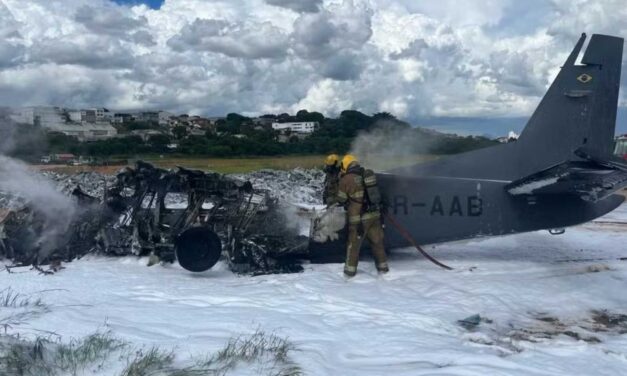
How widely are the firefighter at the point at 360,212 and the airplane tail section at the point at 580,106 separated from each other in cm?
312

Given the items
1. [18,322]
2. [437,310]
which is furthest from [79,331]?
[437,310]

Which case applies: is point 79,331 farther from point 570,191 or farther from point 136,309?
point 570,191

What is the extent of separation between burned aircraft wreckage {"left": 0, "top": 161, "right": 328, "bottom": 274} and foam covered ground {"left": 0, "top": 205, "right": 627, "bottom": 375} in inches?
12.7

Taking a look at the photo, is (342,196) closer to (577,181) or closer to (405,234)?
(405,234)

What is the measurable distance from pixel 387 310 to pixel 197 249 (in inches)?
130

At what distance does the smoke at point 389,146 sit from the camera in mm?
11133

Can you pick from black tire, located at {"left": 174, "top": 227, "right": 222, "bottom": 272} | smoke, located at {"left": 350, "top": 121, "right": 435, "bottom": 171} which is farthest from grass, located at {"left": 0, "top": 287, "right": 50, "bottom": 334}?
smoke, located at {"left": 350, "top": 121, "right": 435, "bottom": 171}

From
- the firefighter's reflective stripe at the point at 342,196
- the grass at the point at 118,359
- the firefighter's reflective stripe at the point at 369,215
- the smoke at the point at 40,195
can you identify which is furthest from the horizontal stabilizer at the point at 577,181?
the smoke at the point at 40,195

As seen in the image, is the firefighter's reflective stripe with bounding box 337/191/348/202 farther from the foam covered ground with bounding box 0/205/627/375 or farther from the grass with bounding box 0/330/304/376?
the grass with bounding box 0/330/304/376

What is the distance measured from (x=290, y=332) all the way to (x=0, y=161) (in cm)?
727

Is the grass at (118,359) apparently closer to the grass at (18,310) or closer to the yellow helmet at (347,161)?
the grass at (18,310)

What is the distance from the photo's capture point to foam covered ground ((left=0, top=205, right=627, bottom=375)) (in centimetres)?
575

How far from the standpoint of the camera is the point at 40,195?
1029 cm

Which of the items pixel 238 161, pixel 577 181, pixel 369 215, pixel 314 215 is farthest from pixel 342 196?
pixel 238 161
